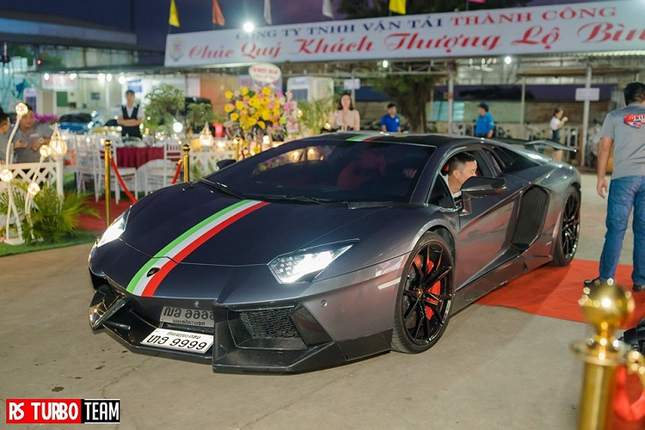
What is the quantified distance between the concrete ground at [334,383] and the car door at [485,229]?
406 millimetres

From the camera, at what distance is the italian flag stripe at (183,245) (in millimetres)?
3420

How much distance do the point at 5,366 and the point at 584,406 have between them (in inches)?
126

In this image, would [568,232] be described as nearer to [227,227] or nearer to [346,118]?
[227,227]

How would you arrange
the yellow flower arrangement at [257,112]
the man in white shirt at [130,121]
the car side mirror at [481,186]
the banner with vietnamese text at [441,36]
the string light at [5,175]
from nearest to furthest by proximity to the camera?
the car side mirror at [481,186] < the string light at [5,175] < the yellow flower arrangement at [257,112] < the man in white shirt at [130,121] < the banner with vietnamese text at [441,36]

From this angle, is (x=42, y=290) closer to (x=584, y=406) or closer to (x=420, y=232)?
(x=420, y=232)

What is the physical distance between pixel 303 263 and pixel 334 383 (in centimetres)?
65

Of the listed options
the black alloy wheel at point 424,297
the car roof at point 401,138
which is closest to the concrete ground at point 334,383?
the black alloy wheel at point 424,297

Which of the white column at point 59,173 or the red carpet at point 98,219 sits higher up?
the white column at point 59,173

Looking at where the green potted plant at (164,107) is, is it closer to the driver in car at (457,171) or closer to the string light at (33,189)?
the string light at (33,189)

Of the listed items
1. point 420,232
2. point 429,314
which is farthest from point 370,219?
point 429,314

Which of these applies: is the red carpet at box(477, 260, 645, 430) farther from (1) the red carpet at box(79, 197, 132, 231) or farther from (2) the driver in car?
Answer: (1) the red carpet at box(79, 197, 132, 231)

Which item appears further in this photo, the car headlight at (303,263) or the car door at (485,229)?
the car door at (485,229)

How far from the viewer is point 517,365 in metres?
3.77

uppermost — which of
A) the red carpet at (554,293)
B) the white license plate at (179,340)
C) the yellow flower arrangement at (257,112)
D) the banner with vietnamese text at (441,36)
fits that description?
the banner with vietnamese text at (441,36)
